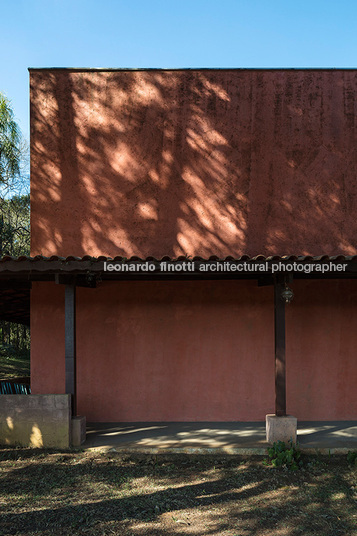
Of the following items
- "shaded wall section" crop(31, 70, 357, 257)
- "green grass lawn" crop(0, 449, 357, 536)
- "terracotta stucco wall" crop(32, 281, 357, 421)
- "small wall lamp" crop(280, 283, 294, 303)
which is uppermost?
"shaded wall section" crop(31, 70, 357, 257)

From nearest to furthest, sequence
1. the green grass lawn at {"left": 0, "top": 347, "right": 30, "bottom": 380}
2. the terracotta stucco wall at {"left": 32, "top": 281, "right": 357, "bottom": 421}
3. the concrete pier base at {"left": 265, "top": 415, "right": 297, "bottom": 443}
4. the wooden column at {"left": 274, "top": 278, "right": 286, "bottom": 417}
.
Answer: the concrete pier base at {"left": 265, "top": 415, "right": 297, "bottom": 443}
the wooden column at {"left": 274, "top": 278, "right": 286, "bottom": 417}
the terracotta stucco wall at {"left": 32, "top": 281, "right": 357, "bottom": 421}
the green grass lawn at {"left": 0, "top": 347, "right": 30, "bottom": 380}

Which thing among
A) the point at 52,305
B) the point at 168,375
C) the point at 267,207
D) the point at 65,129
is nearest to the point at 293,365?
the point at 168,375

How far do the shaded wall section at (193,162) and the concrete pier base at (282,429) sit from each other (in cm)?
294

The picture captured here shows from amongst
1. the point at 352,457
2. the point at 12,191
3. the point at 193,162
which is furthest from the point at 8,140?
the point at 352,457

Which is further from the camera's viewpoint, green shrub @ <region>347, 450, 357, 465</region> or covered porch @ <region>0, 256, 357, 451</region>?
covered porch @ <region>0, 256, 357, 451</region>

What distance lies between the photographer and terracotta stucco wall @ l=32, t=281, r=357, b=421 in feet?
23.8

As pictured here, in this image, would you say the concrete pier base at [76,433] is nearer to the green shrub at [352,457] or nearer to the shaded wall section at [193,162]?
the shaded wall section at [193,162]

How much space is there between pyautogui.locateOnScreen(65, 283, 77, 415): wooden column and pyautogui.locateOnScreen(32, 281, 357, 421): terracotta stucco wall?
1172 mm

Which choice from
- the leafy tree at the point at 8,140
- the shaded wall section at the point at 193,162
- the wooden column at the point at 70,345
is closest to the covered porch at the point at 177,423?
the wooden column at the point at 70,345

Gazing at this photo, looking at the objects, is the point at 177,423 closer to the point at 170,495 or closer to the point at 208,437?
the point at 208,437

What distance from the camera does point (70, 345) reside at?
20.2 feet

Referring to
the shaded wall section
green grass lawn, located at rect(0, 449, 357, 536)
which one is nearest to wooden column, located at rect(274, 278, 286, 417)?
green grass lawn, located at rect(0, 449, 357, 536)

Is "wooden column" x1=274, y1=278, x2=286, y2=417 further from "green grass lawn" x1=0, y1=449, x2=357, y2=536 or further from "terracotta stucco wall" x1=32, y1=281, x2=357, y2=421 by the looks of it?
"terracotta stucco wall" x1=32, y1=281, x2=357, y2=421

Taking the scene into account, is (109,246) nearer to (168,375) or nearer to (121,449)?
(168,375)
